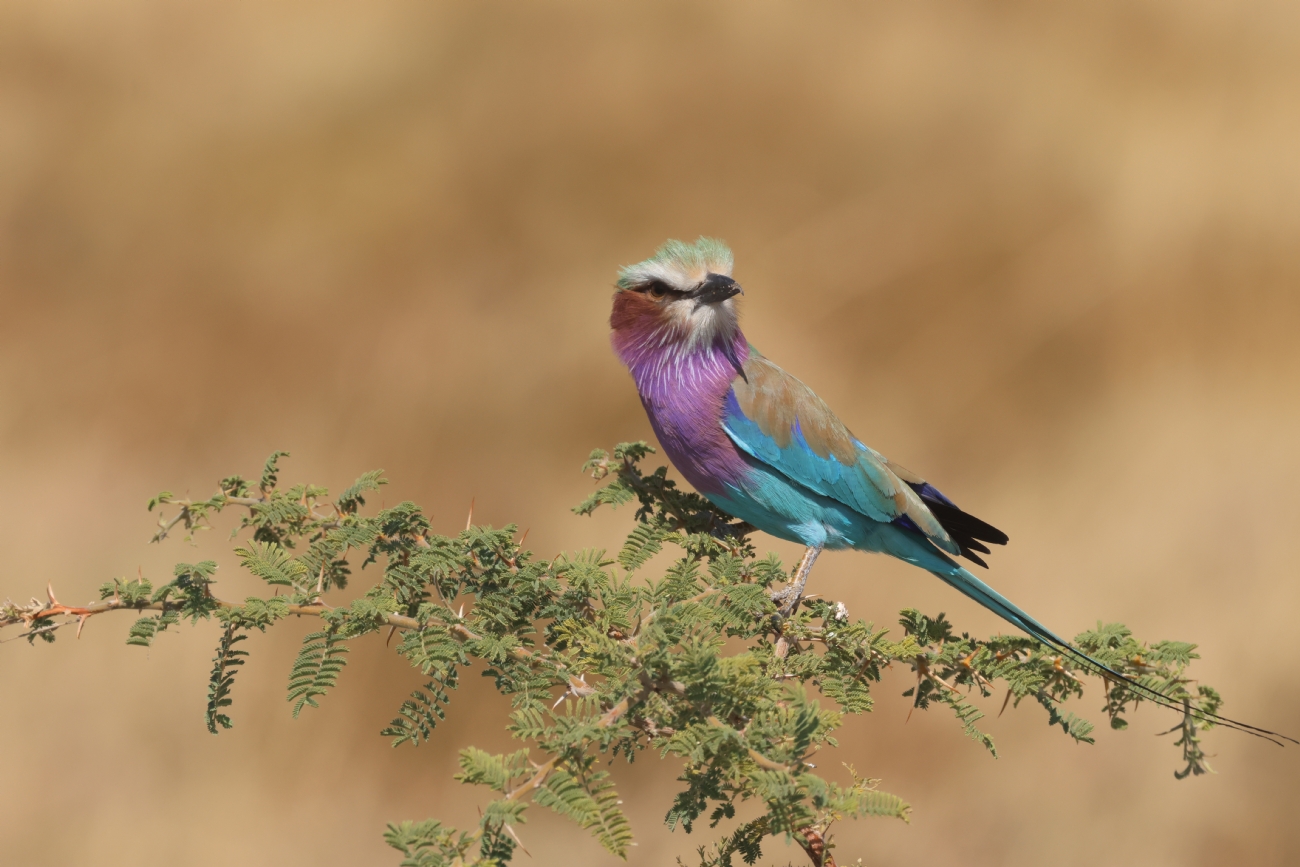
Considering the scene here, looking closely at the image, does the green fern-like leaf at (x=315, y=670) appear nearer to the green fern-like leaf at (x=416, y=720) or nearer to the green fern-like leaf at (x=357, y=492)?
the green fern-like leaf at (x=416, y=720)

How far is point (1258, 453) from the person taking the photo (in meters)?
5.07

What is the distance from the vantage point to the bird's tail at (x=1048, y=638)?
189 cm

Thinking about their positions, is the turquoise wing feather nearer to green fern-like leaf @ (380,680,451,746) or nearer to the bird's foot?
the bird's foot

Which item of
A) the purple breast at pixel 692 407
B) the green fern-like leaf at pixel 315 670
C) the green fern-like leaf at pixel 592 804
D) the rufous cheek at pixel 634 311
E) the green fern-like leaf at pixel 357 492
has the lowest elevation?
the green fern-like leaf at pixel 592 804

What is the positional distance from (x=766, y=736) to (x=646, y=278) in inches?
70.1

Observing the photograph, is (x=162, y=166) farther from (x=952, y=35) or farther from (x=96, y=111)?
(x=952, y=35)

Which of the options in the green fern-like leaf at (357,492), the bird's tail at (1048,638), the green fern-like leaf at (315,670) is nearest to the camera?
the green fern-like leaf at (315,670)

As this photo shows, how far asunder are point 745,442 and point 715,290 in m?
0.48

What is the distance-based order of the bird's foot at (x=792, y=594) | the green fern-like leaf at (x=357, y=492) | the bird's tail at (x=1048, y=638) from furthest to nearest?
the bird's foot at (x=792, y=594)
the green fern-like leaf at (x=357, y=492)
the bird's tail at (x=1048, y=638)

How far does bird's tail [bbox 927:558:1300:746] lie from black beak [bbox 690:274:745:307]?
1099 millimetres

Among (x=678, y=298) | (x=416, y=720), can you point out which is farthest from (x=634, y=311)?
(x=416, y=720)

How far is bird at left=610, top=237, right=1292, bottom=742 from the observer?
3047 mm

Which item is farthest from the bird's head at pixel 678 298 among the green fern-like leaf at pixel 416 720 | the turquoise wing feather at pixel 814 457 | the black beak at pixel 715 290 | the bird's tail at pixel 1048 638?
the green fern-like leaf at pixel 416 720

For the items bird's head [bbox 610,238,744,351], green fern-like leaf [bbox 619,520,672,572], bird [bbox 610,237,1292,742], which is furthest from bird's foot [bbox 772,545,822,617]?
bird's head [bbox 610,238,744,351]
